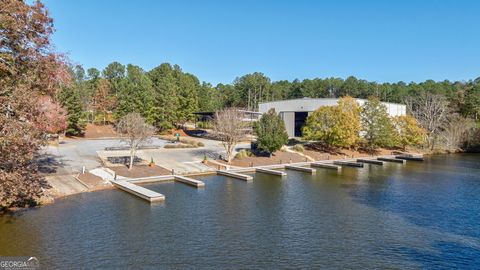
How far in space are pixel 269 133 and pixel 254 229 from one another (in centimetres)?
2384

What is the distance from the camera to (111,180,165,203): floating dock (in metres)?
22.1

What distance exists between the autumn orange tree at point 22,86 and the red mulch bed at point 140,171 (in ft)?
32.6

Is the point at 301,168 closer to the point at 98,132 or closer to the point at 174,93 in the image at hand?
the point at 174,93

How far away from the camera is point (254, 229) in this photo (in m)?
17.2

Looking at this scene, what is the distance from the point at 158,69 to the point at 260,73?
35335mm

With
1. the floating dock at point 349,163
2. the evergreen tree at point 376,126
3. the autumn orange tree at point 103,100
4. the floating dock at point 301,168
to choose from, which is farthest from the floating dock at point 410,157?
the autumn orange tree at point 103,100

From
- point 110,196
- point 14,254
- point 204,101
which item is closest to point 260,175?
point 110,196

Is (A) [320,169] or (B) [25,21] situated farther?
(A) [320,169]

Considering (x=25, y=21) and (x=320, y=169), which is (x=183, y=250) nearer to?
(x=25, y=21)

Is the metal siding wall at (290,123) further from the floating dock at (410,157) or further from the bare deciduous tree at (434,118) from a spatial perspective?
the bare deciduous tree at (434,118)

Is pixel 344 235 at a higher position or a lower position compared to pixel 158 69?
lower

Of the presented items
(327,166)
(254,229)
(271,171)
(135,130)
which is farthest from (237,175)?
(254,229)

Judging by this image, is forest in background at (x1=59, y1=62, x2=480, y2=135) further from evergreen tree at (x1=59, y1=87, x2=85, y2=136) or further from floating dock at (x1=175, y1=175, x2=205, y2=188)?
floating dock at (x1=175, y1=175, x2=205, y2=188)

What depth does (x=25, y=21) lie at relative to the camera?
56.2 ft
